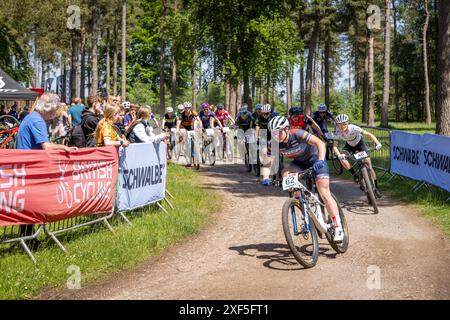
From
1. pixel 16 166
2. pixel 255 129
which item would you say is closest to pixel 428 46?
pixel 255 129

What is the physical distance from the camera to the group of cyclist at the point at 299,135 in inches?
299

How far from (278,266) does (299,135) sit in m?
1.83

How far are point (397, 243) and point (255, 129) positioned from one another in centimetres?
848

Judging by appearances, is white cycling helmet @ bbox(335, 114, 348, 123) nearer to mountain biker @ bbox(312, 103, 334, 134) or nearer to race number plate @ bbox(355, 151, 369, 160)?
race number plate @ bbox(355, 151, 369, 160)

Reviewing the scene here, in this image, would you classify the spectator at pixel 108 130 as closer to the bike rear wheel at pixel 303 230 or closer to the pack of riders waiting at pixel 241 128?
the pack of riders waiting at pixel 241 128

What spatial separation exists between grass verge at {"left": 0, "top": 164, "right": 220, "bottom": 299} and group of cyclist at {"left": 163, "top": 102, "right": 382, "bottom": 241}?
2003mm

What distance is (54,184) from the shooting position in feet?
25.6

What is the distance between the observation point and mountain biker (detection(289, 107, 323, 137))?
449 inches

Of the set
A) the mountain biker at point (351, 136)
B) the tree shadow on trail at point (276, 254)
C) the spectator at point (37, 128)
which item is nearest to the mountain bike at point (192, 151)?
the mountain biker at point (351, 136)

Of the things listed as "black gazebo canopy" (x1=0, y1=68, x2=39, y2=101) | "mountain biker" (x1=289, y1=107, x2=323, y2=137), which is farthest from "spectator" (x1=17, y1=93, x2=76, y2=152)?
"black gazebo canopy" (x1=0, y1=68, x2=39, y2=101)

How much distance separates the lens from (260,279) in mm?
6781

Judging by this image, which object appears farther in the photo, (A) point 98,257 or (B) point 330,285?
(A) point 98,257

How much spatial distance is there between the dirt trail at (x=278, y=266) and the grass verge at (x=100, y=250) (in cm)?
23
